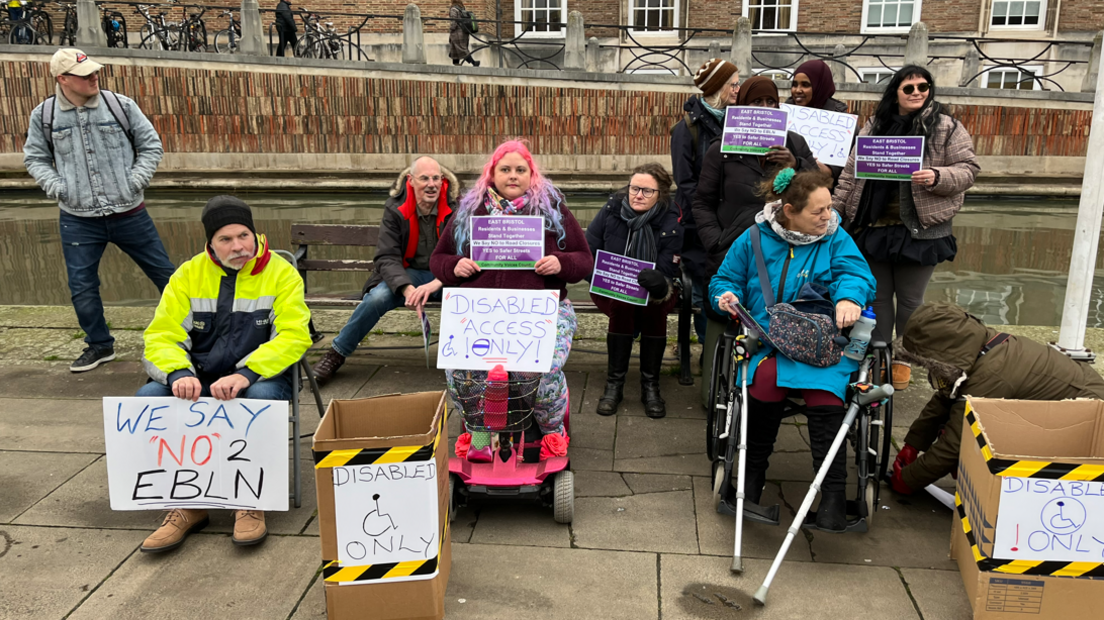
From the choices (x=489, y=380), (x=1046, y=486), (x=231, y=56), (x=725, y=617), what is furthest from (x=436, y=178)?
(x=231, y=56)

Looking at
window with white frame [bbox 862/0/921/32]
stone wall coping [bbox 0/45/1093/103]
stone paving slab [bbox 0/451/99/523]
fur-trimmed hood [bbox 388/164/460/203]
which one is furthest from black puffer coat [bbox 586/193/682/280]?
window with white frame [bbox 862/0/921/32]

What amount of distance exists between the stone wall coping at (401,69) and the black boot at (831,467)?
1554 centimetres

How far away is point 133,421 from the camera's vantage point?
3180 millimetres

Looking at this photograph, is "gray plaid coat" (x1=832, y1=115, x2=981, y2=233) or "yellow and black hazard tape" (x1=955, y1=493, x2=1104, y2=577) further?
"gray plaid coat" (x1=832, y1=115, x2=981, y2=233)

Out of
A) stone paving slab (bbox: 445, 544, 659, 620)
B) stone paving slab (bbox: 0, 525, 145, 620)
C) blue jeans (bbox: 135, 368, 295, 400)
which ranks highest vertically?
blue jeans (bbox: 135, 368, 295, 400)

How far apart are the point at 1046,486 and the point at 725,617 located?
1088 mm

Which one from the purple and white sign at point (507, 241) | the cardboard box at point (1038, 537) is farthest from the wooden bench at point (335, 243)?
the cardboard box at point (1038, 537)

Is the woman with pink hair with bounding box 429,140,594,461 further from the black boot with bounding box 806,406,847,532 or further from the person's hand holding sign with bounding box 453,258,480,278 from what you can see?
the black boot with bounding box 806,406,847,532

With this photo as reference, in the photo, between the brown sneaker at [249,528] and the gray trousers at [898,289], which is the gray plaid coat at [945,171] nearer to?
the gray trousers at [898,289]

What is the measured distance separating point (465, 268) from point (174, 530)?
1.61m

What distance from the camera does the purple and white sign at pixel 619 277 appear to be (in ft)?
14.5

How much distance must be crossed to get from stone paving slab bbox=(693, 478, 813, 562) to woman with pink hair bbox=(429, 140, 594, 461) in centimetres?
71

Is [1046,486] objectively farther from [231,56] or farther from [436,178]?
[231,56]

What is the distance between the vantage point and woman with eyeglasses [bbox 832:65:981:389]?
4133 millimetres
